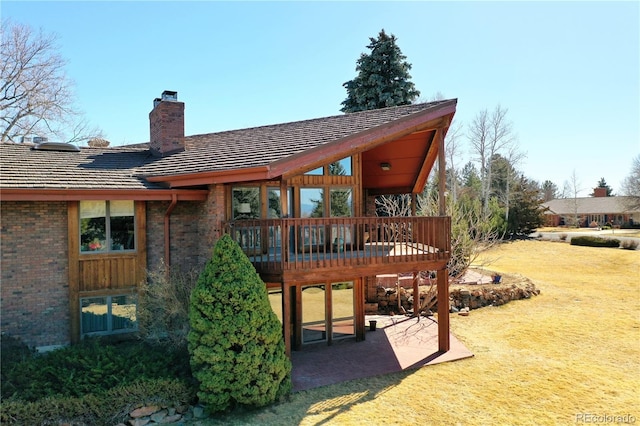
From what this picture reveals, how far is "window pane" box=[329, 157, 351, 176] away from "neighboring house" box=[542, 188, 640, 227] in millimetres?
57525

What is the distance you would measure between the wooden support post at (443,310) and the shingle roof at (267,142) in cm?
440

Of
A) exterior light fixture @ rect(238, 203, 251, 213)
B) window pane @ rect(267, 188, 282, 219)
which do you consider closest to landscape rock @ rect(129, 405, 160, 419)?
exterior light fixture @ rect(238, 203, 251, 213)

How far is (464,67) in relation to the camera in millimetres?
17188

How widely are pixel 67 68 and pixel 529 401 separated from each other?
98.8 feet

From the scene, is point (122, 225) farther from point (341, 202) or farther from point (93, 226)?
point (341, 202)

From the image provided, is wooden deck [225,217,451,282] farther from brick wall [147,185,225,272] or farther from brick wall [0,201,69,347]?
brick wall [0,201,69,347]

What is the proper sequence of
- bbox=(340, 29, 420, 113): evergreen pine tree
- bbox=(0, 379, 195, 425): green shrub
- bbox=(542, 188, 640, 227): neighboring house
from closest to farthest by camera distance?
bbox=(0, 379, 195, 425): green shrub → bbox=(340, 29, 420, 113): evergreen pine tree → bbox=(542, 188, 640, 227): neighboring house

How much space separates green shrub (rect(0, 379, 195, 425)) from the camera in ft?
20.8

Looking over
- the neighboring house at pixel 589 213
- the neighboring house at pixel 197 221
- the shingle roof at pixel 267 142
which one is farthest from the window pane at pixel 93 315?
the neighboring house at pixel 589 213

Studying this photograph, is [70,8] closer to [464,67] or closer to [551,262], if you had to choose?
[464,67]

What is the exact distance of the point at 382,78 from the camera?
25.0 metres

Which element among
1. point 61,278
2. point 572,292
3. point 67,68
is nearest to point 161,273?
point 61,278

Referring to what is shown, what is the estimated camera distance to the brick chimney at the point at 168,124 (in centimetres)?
1173

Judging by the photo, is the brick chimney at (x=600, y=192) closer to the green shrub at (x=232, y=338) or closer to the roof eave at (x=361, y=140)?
the roof eave at (x=361, y=140)
